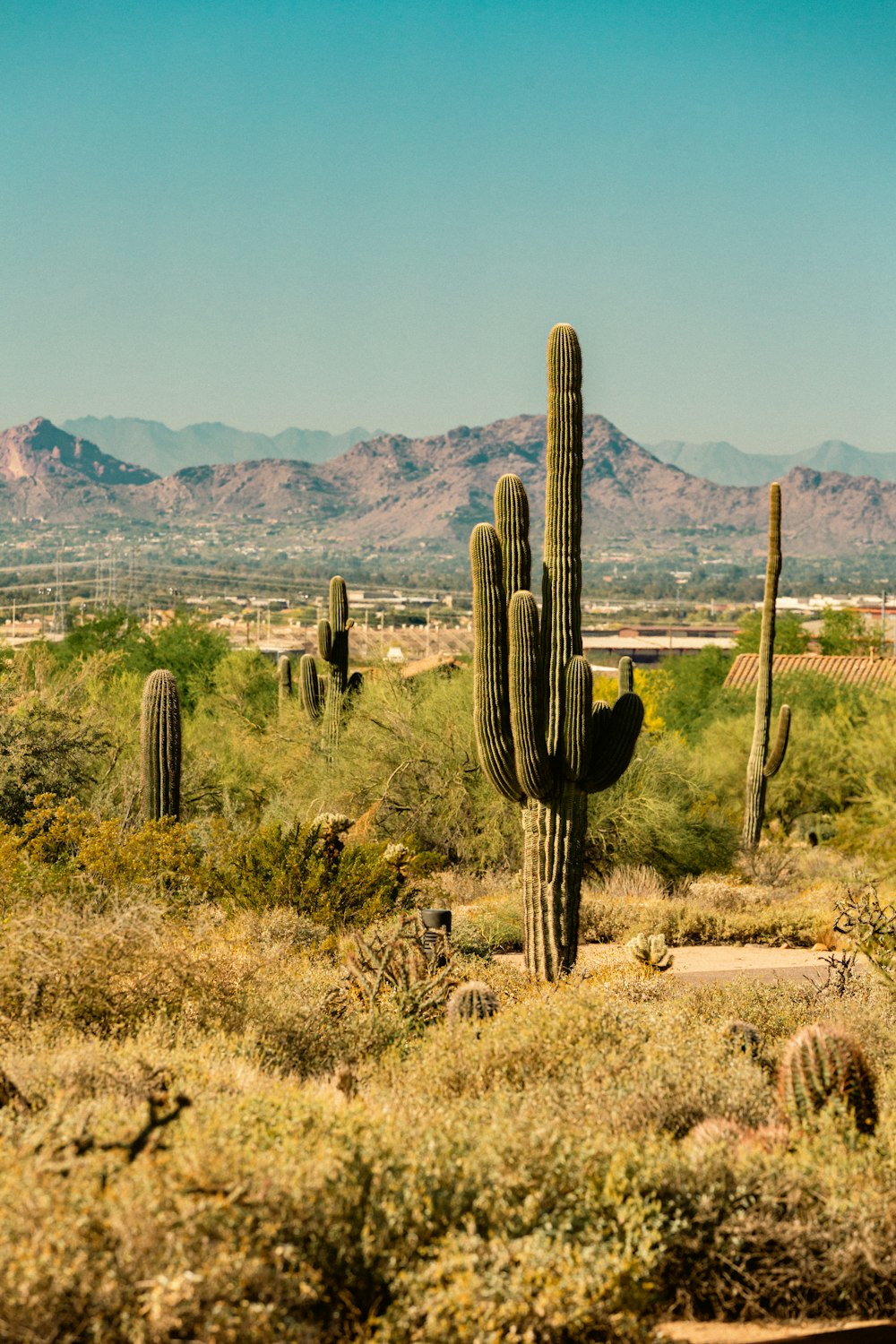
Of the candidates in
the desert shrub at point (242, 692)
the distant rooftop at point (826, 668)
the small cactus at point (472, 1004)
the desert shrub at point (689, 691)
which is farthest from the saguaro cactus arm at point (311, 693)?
the distant rooftop at point (826, 668)

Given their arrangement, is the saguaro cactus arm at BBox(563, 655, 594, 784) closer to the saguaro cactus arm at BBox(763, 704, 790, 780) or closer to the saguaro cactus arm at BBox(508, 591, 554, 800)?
the saguaro cactus arm at BBox(508, 591, 554, 800)

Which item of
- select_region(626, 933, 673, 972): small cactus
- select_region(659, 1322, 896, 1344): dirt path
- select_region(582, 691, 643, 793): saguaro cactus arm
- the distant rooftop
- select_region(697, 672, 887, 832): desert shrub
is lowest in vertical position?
select_region(697, 672, 887, 832): desert shrub

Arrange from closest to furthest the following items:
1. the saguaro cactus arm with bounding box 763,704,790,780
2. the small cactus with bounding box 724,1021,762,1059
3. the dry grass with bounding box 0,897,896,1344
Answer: the dry grass with bounding box 0,897,896,1344
the small cactus with bounding box 724,1021,762,1059
the saguaro cactus arm with bounding box 763,704,790,780

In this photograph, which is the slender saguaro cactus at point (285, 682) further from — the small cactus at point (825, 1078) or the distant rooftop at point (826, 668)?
the small cactus at point (825, 1078)

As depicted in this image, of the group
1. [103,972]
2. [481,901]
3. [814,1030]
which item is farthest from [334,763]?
[814,1030]

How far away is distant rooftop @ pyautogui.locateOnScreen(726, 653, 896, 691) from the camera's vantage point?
41031 millimetres

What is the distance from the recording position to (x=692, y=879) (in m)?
20.2

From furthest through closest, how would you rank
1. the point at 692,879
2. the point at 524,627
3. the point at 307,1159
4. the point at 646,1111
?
the point at 692,879
the point at 524,627
the point at 646,1111
the point at 307,1159

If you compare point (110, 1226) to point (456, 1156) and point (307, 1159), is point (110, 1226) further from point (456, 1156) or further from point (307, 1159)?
point (456, 1156)

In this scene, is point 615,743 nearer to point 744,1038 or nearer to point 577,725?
point 577,725

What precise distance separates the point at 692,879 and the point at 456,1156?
626 inches

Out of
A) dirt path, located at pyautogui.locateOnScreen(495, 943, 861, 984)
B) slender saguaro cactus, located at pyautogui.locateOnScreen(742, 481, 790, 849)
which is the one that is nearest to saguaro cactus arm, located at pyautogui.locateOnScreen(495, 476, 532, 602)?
dirt path, located at pyautogui.locateOnScreen(495, 943, 861, 984)

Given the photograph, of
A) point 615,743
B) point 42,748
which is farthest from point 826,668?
point 615,743

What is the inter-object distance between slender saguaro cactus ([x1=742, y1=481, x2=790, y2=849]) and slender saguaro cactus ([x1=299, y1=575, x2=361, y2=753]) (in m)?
6.97
